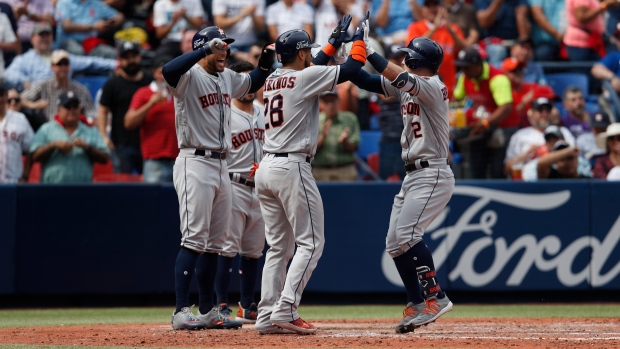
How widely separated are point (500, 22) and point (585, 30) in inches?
46.6

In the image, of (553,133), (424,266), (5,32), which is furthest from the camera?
(5,32)

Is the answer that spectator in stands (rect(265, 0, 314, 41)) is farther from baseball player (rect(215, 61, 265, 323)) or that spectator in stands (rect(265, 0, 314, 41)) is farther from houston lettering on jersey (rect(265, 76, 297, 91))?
houston lettering on jersey (rect(265, 76, 297, 91))

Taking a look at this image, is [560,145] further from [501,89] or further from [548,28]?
[548,28]

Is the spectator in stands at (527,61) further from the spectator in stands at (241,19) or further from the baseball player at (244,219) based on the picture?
the baseball player at (244,219)

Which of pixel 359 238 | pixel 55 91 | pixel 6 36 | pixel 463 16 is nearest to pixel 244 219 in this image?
pixel 359 238

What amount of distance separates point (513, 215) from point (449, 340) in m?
3.81

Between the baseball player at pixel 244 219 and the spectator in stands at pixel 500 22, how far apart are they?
577 centimetres

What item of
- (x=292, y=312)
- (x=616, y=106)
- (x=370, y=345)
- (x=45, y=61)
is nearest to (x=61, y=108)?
(x=45, y=61)

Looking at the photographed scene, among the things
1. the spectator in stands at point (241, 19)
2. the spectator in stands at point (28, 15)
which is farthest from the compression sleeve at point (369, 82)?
the spectator in stands at point (28, 15)

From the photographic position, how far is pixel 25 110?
10594 mm

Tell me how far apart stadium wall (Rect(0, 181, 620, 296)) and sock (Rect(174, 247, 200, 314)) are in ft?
8.99

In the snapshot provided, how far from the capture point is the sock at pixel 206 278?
7027 millimetres

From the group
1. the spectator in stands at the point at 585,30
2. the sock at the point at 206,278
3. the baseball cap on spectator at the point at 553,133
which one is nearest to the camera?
the sock at the point at 206,278

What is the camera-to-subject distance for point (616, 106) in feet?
39.6
